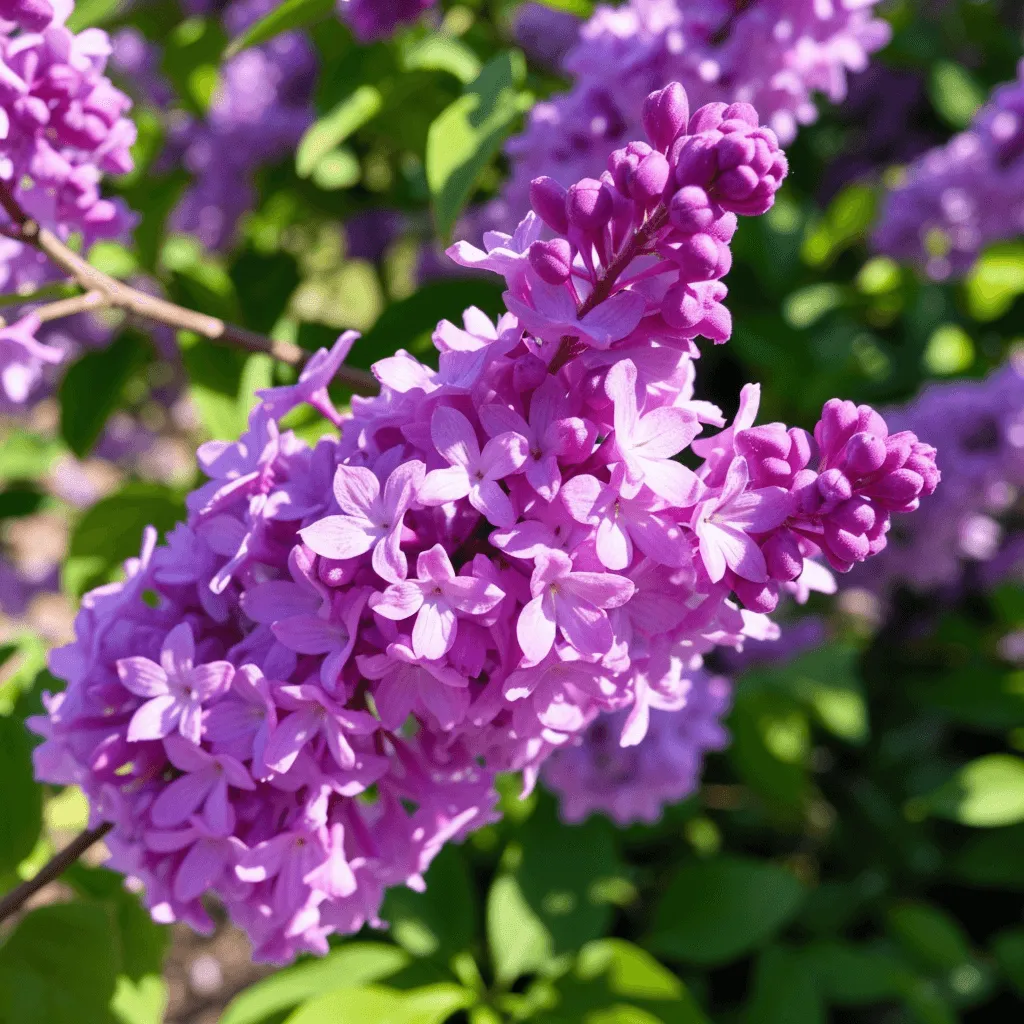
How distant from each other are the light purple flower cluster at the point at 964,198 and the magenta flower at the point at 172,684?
1.55m

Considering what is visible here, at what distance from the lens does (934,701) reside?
7.19ft

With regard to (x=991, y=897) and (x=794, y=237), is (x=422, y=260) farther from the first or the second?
(x=991, y=897)

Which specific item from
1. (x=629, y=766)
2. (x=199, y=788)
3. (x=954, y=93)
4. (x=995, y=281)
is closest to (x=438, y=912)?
(x=629, y=766)

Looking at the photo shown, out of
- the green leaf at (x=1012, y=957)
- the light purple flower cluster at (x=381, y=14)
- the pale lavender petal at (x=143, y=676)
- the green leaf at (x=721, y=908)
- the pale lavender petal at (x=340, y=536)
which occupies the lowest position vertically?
the green leaf at (x=1012, y=957)

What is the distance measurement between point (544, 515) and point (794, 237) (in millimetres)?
1527

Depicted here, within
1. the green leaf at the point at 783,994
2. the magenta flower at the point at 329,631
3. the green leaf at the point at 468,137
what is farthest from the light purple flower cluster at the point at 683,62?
the green leaf at the point at 783,994

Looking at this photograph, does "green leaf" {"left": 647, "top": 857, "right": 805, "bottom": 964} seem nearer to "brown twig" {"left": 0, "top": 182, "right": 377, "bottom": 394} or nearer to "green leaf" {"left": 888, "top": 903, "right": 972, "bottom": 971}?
"green leaf" {"left": 888, "top": 903, "right": 972, "bottom": 971}

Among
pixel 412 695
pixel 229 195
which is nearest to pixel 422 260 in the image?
pixel 229 195

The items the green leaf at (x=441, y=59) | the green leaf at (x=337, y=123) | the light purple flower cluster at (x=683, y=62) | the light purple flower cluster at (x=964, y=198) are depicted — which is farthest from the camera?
the light purple flower cluster at (x=964, y=198)

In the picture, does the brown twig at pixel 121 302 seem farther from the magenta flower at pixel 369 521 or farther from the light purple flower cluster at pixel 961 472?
the light purple flower cluster at pixel 961 472

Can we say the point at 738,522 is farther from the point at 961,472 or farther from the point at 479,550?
the point at 961,472

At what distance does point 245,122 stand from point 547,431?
1664mm

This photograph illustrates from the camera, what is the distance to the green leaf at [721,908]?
179cm

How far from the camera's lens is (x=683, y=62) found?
124 centimetres
